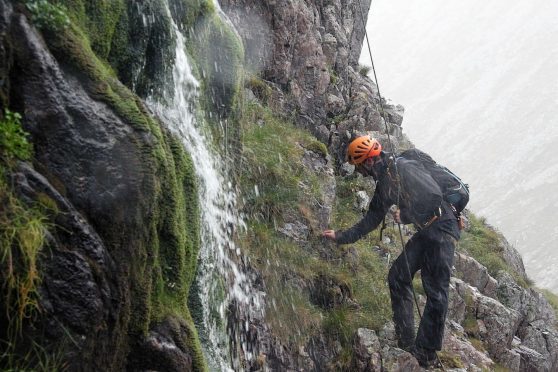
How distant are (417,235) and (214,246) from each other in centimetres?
326

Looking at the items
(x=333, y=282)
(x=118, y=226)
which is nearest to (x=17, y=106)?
(x=118, y=226)

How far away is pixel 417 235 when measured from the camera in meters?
9.05

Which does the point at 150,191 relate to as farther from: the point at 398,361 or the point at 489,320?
the point at 489,320

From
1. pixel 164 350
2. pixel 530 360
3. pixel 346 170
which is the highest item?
pixel 346 170

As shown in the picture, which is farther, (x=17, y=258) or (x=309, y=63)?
(x=309, y=63)

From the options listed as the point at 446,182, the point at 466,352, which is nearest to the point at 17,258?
the point at 446,182

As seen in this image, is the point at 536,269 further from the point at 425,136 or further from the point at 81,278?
the point at 81,278

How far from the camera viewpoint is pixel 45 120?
13.0ft

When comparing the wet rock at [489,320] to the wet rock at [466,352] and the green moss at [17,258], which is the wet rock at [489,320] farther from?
the green moss at [17,258]

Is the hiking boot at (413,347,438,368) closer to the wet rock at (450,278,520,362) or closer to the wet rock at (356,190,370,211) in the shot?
the wet rock at (450,278,520,362)

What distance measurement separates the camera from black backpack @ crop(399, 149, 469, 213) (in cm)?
879

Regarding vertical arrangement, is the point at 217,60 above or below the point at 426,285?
above

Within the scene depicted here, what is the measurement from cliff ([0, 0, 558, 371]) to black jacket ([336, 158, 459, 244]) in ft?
5.87

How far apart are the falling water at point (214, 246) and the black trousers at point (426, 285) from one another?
Answer: 2.19m
